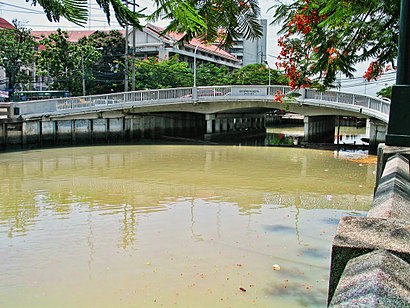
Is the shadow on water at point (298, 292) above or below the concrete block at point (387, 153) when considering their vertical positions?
below

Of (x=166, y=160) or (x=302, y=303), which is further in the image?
(x=166, y=160)

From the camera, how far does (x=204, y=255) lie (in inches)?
263

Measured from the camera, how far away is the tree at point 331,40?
550 centimetres

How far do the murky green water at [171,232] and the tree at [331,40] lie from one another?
110 inches

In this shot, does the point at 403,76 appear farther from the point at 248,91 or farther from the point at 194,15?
the point at 248,91

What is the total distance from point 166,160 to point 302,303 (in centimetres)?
1350

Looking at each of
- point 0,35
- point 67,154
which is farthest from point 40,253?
point 0,35

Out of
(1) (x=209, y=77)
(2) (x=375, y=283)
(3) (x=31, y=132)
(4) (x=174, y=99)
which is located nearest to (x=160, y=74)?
(1) (x=209, y=77)

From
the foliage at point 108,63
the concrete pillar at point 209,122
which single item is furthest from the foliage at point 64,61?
the concrete pillar at point 209,122

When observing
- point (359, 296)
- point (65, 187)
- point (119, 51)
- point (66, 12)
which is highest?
point (119, 51)

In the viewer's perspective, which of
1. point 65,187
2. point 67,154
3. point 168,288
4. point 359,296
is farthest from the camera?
point 67,154

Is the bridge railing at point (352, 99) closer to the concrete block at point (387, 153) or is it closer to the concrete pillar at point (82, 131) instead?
the concrete pillar at point (82, 131)

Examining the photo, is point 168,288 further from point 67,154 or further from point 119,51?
point 119,51

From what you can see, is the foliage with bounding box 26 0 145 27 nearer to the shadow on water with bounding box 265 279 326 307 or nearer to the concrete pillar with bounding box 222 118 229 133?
the shadow on water with bounding box 265 279 326 307
